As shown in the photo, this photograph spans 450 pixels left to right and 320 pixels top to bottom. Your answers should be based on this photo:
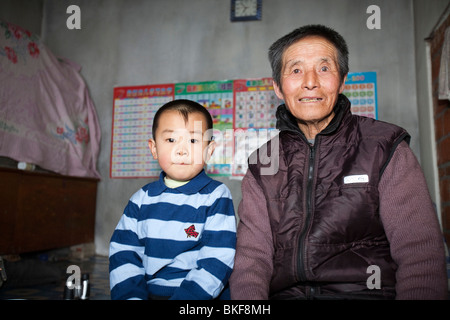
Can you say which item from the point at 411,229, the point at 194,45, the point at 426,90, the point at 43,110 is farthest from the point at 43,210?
the point at 426,90

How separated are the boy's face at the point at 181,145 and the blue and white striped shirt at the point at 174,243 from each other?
0.04m

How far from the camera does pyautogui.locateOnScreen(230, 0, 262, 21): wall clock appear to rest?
2.98 meters

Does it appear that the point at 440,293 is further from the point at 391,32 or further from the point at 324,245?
the point at 391,32

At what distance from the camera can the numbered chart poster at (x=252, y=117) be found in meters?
2.87

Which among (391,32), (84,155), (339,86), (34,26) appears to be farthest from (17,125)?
(391,32)

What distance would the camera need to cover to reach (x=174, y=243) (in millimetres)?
1041

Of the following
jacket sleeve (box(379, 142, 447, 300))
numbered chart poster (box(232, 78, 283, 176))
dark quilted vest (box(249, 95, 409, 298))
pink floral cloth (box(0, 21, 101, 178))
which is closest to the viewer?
jacket sleeve (box(379, 142, 447, 300))

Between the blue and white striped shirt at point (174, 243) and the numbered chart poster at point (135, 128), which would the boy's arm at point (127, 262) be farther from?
the numbered chart poster at point (135, 128)

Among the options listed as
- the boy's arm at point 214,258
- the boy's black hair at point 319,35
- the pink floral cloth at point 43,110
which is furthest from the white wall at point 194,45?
the boy's arm at point 214,258

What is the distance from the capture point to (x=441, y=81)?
1.83 meters

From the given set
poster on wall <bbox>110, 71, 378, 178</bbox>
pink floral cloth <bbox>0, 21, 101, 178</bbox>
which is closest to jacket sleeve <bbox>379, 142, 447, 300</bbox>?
poster on wall <bbox>110, 71, 378, 178</bbox>

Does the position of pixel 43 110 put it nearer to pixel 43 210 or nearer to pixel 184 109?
pixel 43 210

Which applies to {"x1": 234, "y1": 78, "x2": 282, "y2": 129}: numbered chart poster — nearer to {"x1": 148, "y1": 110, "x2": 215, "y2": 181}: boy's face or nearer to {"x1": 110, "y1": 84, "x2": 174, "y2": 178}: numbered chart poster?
{"x1": 110, "y1": 84, "x2": 174, "y2": 178}: numbered chart poster

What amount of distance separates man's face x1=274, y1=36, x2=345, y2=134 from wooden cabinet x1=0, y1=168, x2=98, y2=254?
194 cm
